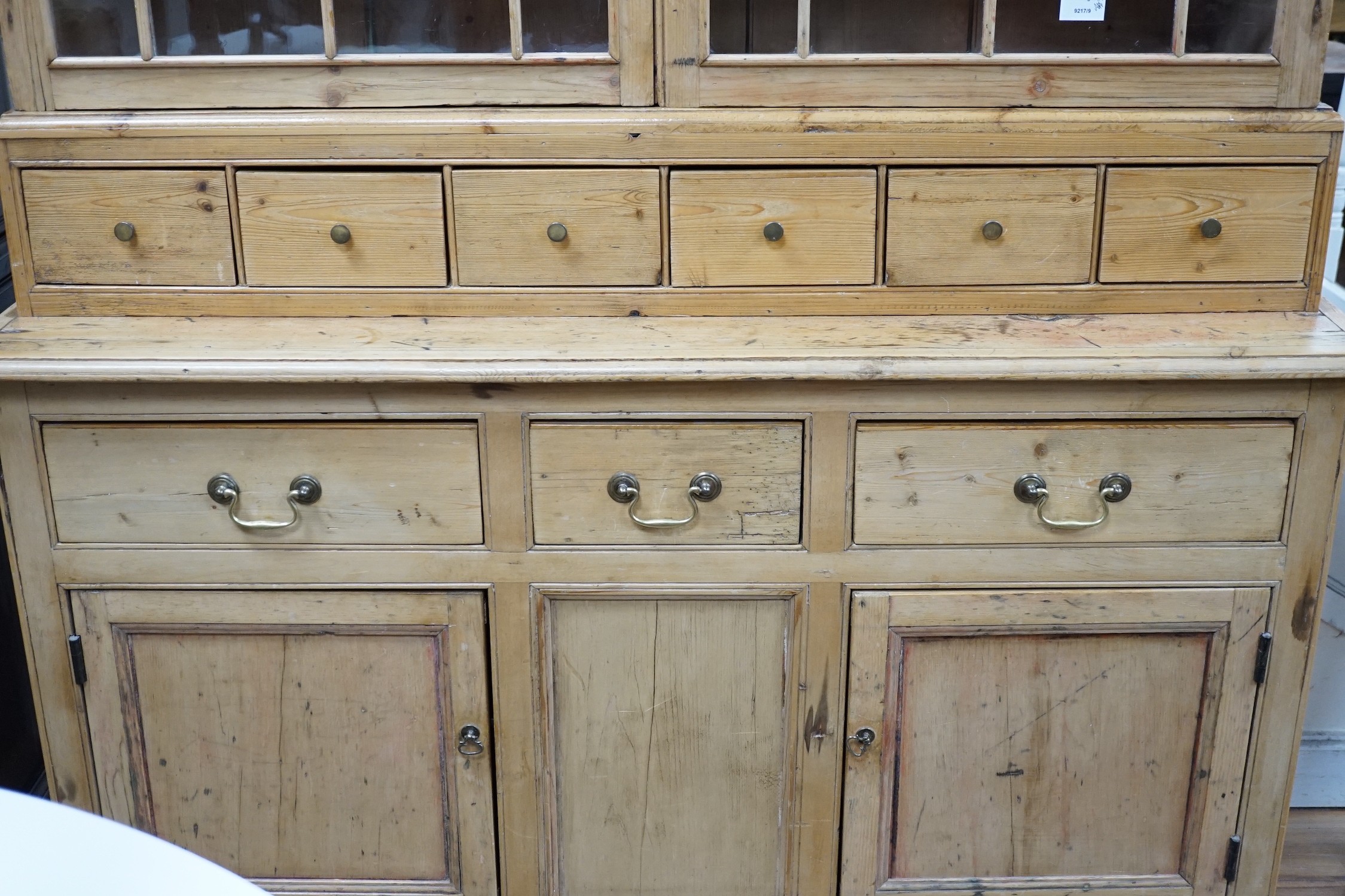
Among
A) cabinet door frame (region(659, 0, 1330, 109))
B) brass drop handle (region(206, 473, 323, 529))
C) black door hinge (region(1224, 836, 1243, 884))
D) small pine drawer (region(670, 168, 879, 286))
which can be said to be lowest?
black door hinge (region(1224, 836, 1243, 884))

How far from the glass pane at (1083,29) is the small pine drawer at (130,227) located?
99cm

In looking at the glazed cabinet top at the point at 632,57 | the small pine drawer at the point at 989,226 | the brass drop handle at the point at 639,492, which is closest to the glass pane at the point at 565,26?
the glazed cabinet top at the point at 632,57

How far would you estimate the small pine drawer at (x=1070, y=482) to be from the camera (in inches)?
55.9

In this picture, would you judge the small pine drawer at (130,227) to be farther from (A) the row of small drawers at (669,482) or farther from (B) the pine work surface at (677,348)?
(A) the row of small drawers at (669,482)

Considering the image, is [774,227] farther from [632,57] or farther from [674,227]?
[632,57]

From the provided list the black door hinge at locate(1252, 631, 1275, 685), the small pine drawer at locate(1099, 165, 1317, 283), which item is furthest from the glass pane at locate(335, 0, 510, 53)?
the black door hinge at locate(1252, 631, 1275, 685)

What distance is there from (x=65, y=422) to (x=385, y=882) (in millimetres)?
720

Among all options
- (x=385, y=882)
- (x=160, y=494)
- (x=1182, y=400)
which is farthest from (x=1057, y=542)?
(x=160, y=494)

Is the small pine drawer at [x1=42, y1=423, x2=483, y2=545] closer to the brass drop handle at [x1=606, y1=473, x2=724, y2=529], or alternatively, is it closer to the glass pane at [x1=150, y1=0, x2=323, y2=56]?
the brass drop handle at [x1=606, y1=473, x2=724, y2=529]

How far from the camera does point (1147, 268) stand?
1531 millimetres

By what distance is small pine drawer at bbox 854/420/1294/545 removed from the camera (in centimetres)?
142

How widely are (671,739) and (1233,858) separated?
30.2 inches

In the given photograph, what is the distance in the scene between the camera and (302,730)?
154 centimetres

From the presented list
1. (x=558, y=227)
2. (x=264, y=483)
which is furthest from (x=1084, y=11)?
(x=264, y=483)
